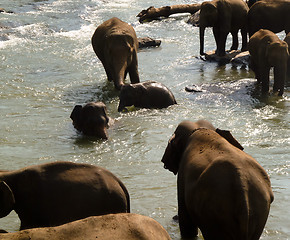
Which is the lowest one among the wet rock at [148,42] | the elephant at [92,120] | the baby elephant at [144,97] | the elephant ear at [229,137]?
the wet rock at [148,42]

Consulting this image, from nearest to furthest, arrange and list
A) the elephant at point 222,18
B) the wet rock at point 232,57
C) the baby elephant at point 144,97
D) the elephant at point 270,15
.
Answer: the baby elephant at point 144,97 → the wet rock at point 232,57 → the elephant at point 270,15 → the elephant at point 222,18

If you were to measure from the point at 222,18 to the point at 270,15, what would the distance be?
1.22 m

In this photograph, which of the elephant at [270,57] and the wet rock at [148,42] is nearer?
the elephant at [270,57]

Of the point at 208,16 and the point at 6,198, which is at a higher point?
the point at 6,198

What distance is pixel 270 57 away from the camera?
12570mm

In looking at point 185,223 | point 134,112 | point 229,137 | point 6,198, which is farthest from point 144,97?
point 6,198

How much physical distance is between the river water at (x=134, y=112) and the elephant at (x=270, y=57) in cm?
32

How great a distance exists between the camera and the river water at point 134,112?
752 cm

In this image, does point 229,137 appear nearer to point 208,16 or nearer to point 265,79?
point 265,79

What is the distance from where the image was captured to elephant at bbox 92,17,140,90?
1258 cm

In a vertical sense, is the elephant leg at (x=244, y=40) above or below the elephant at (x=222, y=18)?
below

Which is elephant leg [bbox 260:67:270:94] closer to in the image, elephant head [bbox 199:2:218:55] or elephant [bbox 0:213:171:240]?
elephant head [bbox 199:2:218:55]

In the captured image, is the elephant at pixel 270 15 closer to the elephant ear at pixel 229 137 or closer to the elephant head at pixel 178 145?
the elephant head at pixel 178 145

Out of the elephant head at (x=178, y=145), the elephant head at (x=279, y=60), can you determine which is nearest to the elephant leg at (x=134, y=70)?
the elephant head at (x=279, y=60)
